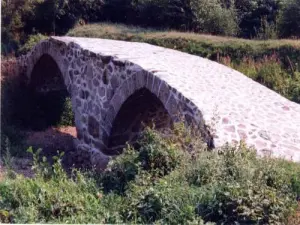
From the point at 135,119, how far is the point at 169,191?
5.06 meters

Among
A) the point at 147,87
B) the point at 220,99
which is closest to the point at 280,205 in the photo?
the point at 220,99

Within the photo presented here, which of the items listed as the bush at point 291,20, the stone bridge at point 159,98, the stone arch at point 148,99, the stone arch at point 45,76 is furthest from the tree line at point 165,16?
the stone arch at point 148,99

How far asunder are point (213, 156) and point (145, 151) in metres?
0.94

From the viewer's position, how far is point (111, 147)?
36.0ft

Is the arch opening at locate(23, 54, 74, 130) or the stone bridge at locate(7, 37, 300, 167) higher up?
the stone bridge at locate(7, 37, 300, 167)

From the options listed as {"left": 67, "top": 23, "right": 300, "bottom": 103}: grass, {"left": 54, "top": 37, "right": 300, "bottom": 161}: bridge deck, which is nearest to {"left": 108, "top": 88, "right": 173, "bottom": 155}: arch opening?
{"left": 54, "top": 37, "right": 300, "bottom": 161}: bridge deck

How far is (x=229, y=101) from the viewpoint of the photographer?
8633 mm

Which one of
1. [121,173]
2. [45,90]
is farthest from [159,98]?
[45,90]

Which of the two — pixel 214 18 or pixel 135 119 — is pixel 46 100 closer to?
pixel 135 119

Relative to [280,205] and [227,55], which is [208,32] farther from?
[280,205]

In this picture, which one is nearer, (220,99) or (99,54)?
(220,99)

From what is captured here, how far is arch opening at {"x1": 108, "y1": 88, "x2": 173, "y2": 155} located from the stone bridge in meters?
0.02

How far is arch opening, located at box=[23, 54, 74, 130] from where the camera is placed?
14695mm

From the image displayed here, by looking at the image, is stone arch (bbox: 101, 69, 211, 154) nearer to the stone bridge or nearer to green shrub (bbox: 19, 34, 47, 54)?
the stone bridge
